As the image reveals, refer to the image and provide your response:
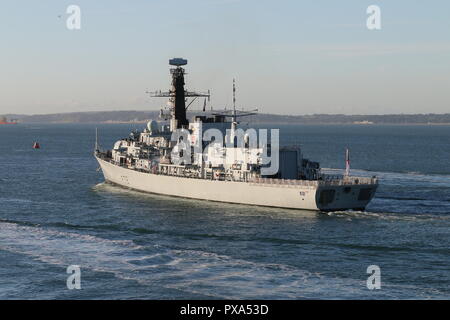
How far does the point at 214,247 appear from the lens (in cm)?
3966

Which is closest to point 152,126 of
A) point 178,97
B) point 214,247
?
point 178,97

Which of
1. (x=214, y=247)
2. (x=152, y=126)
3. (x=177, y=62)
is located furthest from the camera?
(x=152, y=126)

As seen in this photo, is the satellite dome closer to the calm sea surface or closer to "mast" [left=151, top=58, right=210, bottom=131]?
"mast" [left=151, top=58, right=210, bottom=131]

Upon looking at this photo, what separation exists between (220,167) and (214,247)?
19.7 meters

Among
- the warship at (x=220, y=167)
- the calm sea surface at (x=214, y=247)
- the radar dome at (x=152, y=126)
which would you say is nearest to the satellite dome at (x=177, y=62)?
the warship at (x=220, y=167)

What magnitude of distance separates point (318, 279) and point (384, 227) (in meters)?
14.3

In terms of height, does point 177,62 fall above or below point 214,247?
above

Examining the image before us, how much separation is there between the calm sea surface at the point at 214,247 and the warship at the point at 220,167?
147 centimetres

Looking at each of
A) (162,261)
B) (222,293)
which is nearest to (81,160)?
(162,261)

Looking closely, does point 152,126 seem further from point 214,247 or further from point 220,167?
point 214,247

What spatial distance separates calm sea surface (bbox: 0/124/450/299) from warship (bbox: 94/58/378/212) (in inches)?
57.7

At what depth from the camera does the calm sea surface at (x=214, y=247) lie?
31188mm

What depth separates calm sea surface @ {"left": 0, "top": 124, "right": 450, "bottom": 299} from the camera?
31188 mm

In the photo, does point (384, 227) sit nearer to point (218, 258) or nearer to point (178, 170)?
point (218, 258)
